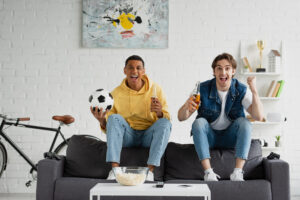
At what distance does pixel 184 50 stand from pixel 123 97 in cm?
154

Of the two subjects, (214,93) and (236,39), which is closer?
(214,93)

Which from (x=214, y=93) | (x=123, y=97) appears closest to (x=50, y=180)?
(x=123, y=97)

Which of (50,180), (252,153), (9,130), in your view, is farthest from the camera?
(9,130)

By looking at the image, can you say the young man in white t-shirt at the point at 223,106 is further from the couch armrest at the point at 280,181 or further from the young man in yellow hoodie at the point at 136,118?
the couch armrest at the point at 280,181

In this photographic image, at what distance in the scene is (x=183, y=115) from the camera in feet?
10.1

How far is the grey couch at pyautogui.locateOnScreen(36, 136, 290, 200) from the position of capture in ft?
8.90

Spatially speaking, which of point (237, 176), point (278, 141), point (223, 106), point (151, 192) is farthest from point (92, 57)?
Result: point (151, 192)

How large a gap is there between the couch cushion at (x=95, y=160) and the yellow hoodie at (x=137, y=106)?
24 cm

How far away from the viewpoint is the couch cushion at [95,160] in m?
3.04

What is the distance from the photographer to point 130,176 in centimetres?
228

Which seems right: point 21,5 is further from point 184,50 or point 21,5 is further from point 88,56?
point 184,50

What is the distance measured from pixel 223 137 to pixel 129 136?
2.36ft

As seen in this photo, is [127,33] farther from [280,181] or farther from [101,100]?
[280,181]

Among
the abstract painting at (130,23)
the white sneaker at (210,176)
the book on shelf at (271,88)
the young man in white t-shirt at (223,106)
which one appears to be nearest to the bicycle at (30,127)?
the abstract painting at (130,23)
